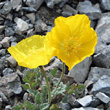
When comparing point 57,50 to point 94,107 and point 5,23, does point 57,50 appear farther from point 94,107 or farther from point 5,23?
point 5,23

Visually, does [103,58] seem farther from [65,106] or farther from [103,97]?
[65,106]

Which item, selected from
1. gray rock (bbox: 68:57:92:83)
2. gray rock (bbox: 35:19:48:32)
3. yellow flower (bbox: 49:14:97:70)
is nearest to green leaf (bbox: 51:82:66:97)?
gray rock (bbox: 68:57:92:83)

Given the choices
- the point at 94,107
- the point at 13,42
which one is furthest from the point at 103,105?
the point at 13,42

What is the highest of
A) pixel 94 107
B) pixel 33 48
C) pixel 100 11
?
pixel 33 48

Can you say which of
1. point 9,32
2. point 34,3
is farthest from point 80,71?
point 34,3

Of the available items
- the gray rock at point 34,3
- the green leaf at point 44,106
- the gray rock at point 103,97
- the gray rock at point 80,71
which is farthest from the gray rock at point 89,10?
the green leaf at point 44,106

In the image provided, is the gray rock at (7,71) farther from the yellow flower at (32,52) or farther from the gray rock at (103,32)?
the gray rock at (103,32)
